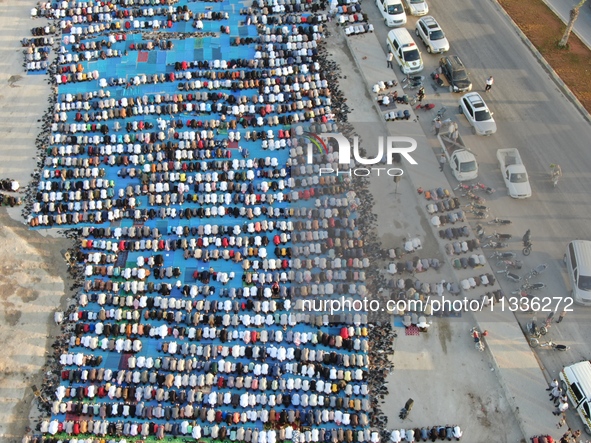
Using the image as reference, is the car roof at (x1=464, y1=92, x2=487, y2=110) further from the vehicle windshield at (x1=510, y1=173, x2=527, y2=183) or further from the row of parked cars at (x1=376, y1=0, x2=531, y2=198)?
the vehicle windshield at (x1=510, y1=173, x2=527, y2=183)

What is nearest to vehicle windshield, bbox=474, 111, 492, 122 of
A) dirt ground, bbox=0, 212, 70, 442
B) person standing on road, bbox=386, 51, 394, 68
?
person standing on road, bbox=386, 51, 394, 68

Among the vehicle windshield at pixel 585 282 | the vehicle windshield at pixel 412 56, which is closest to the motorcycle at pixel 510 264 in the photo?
the vehicle windshield at pixel 585 282

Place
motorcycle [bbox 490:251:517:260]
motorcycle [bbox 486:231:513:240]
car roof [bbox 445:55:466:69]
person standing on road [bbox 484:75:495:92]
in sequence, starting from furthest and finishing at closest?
car roof [bbox 445:55:466:69] < person standing on road [bbox 484:75:495:92] < motorcycle [bbox 486:231:513:240] < motorcycle [bbox 490:251:517:260]

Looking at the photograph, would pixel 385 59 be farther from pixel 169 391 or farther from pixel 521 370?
pixel 169 391

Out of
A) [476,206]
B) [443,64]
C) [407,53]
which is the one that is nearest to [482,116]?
[443,64]

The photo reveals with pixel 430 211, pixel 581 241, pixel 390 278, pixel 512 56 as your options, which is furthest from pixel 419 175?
pixel 512 56

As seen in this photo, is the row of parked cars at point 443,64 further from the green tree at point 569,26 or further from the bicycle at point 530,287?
the green tree at point 569,26

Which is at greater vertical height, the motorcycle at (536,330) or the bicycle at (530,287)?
the bicycle at (530,287)

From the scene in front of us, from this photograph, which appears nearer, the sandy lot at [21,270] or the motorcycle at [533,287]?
the sandy lot at [21,270]
